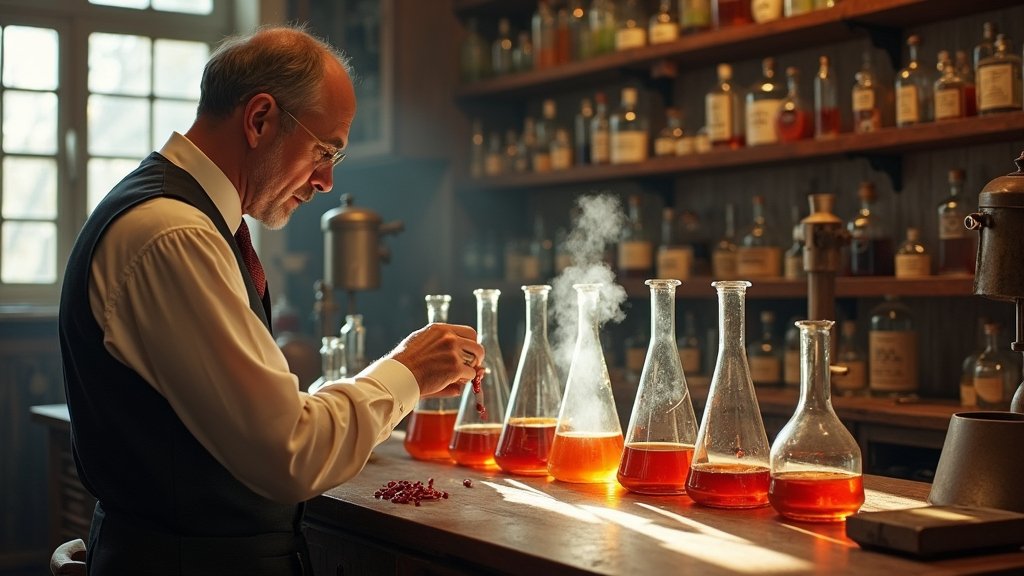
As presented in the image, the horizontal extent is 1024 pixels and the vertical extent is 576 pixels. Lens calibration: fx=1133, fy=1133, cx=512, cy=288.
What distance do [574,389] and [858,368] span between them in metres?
1.54

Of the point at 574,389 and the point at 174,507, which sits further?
the point at 574,389

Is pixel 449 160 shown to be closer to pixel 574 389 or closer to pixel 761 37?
pixel 761 37

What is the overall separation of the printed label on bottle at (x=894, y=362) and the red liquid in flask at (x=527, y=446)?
143 cm

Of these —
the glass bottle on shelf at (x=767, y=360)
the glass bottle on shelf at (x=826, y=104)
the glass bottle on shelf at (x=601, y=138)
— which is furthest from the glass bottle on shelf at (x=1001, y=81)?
the glass bottle on shelf at (x=601, y=138)

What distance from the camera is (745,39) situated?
3.12m

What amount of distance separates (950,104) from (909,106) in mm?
117

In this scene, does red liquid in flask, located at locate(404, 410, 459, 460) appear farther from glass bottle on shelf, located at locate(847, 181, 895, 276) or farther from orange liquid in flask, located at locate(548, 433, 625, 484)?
glass bottle on shelf, located at locate(847, 181, 895, 276)

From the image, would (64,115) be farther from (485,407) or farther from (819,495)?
(819,495)

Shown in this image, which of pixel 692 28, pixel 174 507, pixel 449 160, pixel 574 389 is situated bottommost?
pixel 174 507

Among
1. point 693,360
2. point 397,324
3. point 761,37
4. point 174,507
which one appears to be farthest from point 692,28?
point 174,507

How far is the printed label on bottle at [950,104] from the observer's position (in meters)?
2.67

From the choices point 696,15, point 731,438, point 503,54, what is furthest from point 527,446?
point 503,54

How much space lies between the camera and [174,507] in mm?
1320

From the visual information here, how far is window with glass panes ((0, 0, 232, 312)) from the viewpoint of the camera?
4.05 metres
